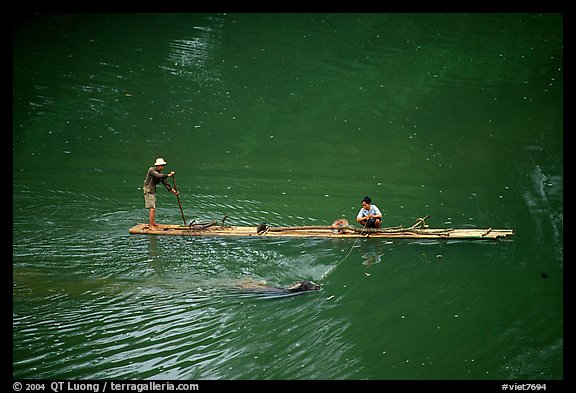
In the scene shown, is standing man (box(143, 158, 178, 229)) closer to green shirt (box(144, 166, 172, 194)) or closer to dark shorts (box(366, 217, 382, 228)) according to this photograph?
green shirt (box(144, 166, 172, 194))

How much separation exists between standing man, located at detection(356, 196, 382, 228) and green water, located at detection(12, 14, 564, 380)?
0.29 meters

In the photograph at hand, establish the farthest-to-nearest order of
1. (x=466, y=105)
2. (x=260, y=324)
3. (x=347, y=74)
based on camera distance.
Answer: (x=347, y=74) < (x=466, y=105) < (x=260, y=324)

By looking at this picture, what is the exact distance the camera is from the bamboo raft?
1014 cm

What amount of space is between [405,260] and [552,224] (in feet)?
8.03

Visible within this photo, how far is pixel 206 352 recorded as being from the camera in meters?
8.27

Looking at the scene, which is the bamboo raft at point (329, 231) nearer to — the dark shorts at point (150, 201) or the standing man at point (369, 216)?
the standing man at point (369, 216)

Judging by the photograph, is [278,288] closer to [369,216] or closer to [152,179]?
[369,216]

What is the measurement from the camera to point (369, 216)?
1019 centimetres

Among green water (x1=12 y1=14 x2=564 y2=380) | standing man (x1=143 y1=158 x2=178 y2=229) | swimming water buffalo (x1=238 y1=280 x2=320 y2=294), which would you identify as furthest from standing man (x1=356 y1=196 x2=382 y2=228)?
standing man (x1=143 y1=158 x2=178 y2=229)

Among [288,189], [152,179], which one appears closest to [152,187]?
[152,179]

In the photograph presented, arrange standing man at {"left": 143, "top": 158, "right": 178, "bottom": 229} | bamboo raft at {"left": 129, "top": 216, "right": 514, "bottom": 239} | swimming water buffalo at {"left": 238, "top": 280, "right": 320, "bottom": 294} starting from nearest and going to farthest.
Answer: swimming water buffalo at {"left": 238, "top": 280, "right": 320, "bottom": 294}
bamboo raft at {"left": 129, "top": 216, "right": 514, "bottom": 239}
standing man at {"left": 143, "top": 158, "right": 178, "bottom": 229}

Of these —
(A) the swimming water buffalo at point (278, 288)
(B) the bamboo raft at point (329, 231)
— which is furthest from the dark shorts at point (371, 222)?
(A) the swimming water buffalo at point (278, 288)

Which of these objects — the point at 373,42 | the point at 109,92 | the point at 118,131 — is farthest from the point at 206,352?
the point at 373,42
